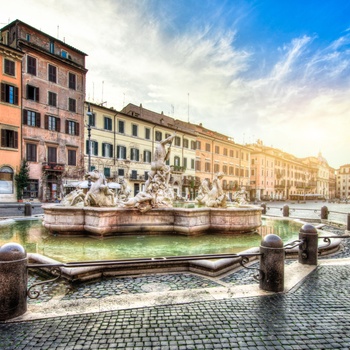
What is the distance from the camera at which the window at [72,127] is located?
1217 inches

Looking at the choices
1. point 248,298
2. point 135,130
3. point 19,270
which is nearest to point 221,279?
point 248,298

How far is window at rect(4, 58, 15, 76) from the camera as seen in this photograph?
26078 mm

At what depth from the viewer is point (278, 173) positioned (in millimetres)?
68875

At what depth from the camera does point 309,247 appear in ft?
18.3

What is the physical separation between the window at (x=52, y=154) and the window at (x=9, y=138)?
327 centimetres

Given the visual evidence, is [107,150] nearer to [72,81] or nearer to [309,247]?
[72,81]

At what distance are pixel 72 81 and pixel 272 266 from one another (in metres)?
33.4

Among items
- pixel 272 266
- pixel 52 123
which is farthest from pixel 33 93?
pixel 272 266

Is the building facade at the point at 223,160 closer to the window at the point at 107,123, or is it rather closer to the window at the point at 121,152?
the window at the point at 121,152

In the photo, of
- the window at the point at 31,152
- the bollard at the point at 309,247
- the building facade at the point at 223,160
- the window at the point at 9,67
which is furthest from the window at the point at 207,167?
the bollard at the point at 309,247

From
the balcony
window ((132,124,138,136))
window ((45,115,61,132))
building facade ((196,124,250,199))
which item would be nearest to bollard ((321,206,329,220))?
the balcony

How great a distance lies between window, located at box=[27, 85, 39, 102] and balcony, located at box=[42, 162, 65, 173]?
6.88 metres

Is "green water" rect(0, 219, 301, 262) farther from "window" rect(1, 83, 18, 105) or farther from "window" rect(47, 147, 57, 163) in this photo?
"window" rect(1, 83, 18, 105)

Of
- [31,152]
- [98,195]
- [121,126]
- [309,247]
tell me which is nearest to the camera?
[309,247]
